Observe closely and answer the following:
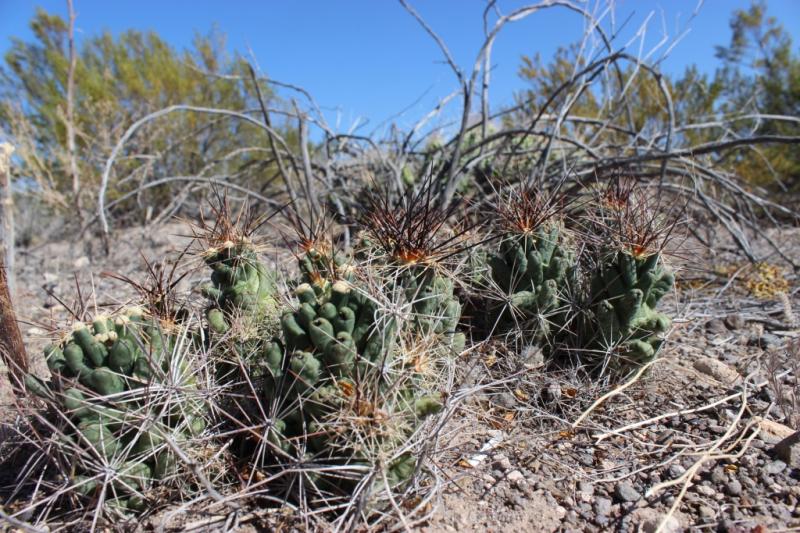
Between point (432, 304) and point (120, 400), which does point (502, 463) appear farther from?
point (120, 400)

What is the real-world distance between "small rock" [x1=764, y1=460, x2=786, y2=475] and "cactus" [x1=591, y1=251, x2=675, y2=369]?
1.84ft

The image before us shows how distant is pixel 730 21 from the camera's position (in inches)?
542

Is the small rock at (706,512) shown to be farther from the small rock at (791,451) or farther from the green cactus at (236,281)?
the green cactus at (236,281)

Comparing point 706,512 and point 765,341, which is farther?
point 765,341

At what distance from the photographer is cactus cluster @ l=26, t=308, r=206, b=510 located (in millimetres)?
1641

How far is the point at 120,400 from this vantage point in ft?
5.50

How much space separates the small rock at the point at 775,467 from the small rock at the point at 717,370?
24.7 inches

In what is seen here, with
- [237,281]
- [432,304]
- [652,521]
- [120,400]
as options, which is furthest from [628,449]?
[120,400]

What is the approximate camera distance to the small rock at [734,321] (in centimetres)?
327

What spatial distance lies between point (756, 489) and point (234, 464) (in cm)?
174

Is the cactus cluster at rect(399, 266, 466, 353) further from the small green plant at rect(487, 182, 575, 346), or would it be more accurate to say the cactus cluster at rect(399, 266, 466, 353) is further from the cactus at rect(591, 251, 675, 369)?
the cactus at rect(591, 251, 675, 369)

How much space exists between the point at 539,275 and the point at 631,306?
39 centimetres

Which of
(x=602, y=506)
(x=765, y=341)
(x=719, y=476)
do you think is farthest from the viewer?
(x=765, y=341)

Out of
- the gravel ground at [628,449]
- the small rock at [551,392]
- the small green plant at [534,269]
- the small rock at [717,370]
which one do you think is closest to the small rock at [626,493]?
the gravel ground at [628,449]
